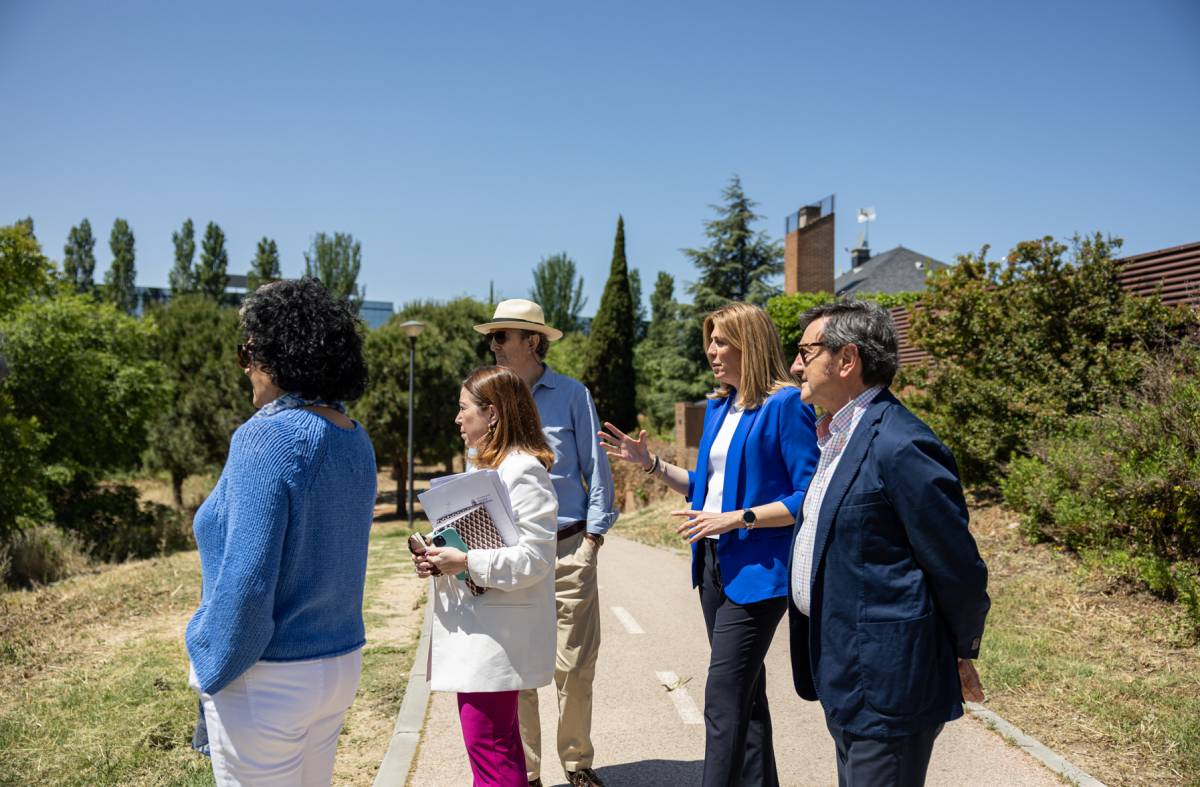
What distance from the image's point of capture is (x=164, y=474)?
4122 centimetres

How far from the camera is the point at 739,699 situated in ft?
10.6

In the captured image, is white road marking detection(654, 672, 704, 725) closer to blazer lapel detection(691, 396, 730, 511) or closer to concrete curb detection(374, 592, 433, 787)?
concrete curb detection(374, 592, 433, 787)

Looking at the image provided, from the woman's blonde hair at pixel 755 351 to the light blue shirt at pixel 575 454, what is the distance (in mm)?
879

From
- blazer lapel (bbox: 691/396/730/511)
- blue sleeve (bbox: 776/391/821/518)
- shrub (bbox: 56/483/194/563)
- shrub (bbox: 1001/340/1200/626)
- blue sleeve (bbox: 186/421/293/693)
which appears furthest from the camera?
shrub (bbox: 56/483/194/563)

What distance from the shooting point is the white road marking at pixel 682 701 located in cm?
511

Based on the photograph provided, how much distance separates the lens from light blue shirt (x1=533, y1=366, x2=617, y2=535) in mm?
4145

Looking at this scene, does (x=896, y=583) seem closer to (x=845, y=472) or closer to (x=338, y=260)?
(x=845, y=472)

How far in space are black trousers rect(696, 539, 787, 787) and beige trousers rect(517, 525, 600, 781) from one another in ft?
2.82

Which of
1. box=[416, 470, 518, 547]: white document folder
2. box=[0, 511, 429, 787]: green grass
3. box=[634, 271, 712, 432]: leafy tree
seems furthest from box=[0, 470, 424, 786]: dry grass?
box=[634, 271, 712, 432]: leafy tree

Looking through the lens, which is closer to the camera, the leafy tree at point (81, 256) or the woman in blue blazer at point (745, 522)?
the woman in blue blazer at point (745, 522)

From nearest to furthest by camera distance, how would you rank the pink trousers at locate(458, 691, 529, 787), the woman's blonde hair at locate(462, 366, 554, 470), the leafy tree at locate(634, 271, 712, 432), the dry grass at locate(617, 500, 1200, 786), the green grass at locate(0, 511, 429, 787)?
the pink trousers at locate(458, 691, 529, 787) → the woman's blonde hair at locate(462, 366, 554, 470) → the dry grass at locate(617, 500, 1200, 786) → the green grass at locate(0, 511, 429, 787) → the leafy tree at locate(634, 271, 712, 432)

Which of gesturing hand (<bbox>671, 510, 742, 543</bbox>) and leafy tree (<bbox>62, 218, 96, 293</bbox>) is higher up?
leafy tree (<bbox>62, 218, 96, 293</bbox>)

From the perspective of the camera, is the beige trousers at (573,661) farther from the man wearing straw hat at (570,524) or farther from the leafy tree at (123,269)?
the leafy tree at (123,269)

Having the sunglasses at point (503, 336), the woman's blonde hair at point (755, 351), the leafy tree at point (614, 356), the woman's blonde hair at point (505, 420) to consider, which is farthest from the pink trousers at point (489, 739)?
the leafy tree at point (614, 356)
